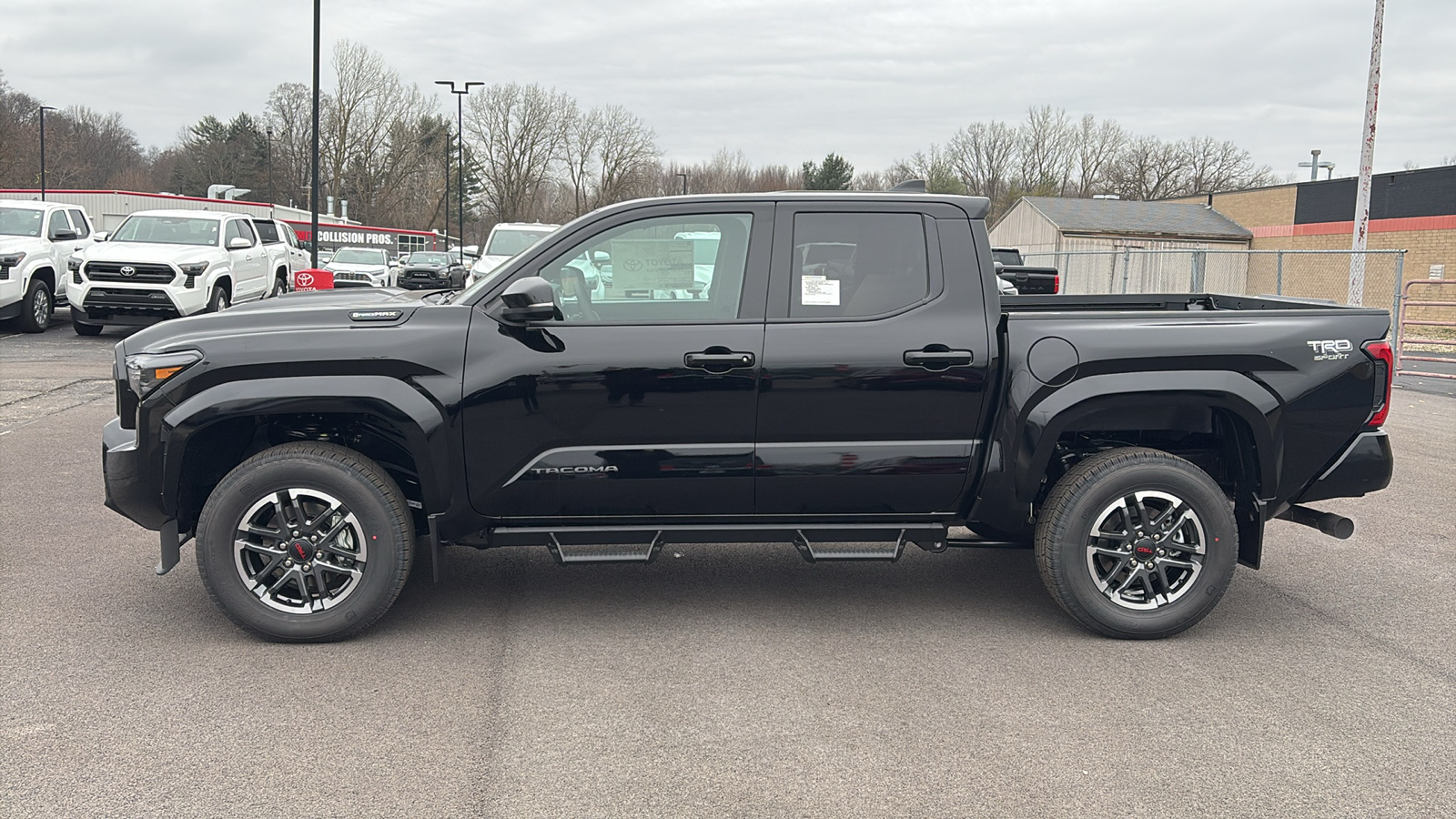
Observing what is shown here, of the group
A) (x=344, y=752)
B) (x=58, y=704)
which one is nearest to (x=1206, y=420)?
(x=344, y=752)

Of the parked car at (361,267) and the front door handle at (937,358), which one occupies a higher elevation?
the parked car at (361,267)

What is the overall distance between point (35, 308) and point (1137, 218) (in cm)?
4354

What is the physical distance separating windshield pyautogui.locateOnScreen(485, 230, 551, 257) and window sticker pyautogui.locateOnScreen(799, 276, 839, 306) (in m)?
14.6

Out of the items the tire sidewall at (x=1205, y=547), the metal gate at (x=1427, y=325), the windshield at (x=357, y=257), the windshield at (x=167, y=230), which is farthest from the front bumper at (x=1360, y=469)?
the windshield at (x=357, y=257)

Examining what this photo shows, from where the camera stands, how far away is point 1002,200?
3076 inches

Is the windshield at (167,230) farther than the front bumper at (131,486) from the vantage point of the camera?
Yes

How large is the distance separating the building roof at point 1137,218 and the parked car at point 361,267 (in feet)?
93.1

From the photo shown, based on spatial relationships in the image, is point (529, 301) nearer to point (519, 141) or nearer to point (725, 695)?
point (725, 695)

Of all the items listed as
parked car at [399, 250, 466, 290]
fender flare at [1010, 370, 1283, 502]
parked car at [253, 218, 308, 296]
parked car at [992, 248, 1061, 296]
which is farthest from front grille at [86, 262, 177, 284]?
fender flare at [1010, 370, 1283, 502]

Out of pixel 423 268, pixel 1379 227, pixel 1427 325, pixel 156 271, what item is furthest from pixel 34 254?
pixel 1379 227

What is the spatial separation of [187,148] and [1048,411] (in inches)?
4029

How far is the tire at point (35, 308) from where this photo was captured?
1811 centimetres

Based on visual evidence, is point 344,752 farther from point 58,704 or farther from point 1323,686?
point 1323,686

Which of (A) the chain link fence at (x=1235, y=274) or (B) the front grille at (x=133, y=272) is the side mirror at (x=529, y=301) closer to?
(B) the front grille at (x=133, y=272)
